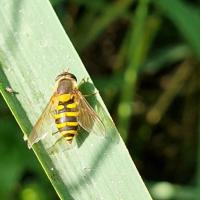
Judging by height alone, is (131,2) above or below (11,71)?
above

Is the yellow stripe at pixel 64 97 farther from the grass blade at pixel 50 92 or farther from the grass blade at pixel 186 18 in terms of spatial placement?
the grass blade at pixel 186 18

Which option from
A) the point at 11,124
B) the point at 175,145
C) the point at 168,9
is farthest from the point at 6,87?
the point at 175,145

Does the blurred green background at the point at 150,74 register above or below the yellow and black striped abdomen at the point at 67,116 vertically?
above

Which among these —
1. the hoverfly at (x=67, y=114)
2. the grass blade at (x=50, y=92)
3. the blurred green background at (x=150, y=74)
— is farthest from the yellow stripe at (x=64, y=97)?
the blurred green background at (x=150, y=74)

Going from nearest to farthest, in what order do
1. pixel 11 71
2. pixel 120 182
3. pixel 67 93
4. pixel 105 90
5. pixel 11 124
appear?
pixel 120 182 < pixel 11 71 < pixel 67 93 < pixel 11 124 < pixel 105 90

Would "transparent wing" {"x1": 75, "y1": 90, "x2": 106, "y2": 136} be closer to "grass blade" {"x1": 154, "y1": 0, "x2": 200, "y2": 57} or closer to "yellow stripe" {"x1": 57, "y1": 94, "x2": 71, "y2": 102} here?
"yellow stripe" {"x1": 57, "y1": 94, "x2": 71, "y2": 102}

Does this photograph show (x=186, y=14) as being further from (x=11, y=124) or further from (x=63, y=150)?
(x=63, y=150)

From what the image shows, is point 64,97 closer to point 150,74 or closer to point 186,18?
point 186,18
